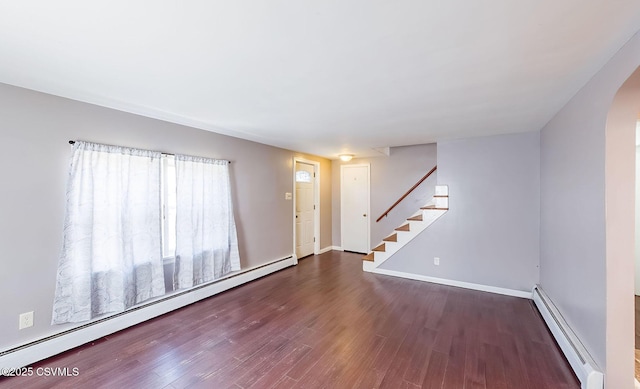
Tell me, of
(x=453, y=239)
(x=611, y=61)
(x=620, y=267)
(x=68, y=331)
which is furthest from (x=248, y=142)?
(x=620, y=267)

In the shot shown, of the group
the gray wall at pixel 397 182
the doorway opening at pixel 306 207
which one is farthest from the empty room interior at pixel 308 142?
the doorway opening at pixel 306 207

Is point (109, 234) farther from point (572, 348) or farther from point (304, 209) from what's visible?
point (572, 348)

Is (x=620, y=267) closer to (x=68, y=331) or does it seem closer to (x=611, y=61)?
(x=611, y=61)

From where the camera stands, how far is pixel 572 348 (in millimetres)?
2164

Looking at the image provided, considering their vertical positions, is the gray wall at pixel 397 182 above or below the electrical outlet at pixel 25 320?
above

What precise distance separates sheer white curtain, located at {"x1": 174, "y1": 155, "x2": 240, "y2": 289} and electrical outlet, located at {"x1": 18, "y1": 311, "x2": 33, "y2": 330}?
4.00ft

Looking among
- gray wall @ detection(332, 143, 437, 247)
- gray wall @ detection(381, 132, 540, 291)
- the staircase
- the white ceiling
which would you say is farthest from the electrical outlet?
gray wall @ detection(332, 143, 437, 247)

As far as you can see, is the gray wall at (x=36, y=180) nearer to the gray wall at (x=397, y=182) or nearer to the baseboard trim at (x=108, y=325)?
the baseboard trim at (x=108, y=325)

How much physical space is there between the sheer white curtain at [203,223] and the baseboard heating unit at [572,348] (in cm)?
379

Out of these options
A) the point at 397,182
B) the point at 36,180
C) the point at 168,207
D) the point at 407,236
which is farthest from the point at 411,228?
the point at 36,180

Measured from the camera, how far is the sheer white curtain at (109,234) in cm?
239

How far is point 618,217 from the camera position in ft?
5.75

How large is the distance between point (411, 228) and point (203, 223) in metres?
3.28

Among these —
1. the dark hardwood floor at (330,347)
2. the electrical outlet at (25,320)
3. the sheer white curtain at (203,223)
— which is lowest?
the dark hardwood floor at (330,347)
